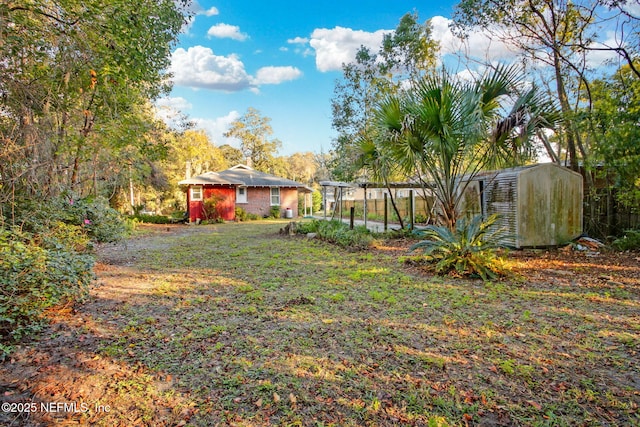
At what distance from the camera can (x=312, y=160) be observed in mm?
57406

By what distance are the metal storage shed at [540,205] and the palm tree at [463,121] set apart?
5.91ft

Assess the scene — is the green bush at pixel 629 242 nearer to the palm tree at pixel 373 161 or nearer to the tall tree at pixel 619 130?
the tall tree at pixel 619 130

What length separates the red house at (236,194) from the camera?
20281mm

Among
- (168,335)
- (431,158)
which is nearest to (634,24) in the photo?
(431,158)

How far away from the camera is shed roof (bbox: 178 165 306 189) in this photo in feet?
67.7

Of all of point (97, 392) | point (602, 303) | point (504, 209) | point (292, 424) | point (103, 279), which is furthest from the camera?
point (504, 209)

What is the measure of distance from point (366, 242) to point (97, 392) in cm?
740

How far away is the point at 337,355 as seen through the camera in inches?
117

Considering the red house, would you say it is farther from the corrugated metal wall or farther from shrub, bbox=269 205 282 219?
the corrugated metal wall

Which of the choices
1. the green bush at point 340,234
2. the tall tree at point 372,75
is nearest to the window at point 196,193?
the tall tree at point 372,75

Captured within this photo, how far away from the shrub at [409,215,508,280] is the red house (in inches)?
647

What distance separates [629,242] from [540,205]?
199 centimetres

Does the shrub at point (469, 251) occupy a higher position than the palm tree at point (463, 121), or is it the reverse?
the palm tree at point (463, 121)

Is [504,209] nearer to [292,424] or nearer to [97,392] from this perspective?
[292,424]
